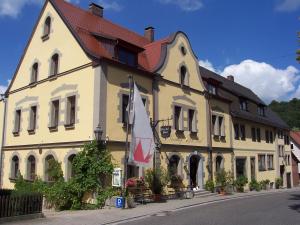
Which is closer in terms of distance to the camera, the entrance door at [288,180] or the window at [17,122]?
the window at [17,122]

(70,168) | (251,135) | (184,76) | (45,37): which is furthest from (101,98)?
(251,135)

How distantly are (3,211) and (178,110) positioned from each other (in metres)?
14.1

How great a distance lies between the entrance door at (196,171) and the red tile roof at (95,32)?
758 centimetres

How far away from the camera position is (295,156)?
156 ft

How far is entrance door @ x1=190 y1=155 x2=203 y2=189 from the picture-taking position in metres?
24.9

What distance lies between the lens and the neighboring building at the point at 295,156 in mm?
45631

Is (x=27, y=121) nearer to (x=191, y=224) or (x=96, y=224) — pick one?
(x=96, y=224)

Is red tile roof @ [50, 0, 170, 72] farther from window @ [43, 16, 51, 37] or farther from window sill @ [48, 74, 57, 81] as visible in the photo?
window sill @ [48, 74, 57, 81]

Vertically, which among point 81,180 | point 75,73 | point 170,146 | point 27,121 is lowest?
point 81,180

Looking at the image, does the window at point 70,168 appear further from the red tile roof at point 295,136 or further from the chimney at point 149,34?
the red tile roof at point 295,136

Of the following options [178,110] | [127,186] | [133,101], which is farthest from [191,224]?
[178,110]

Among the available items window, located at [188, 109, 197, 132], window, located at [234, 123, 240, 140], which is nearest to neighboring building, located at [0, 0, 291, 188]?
window, located at [188, 109, 197, 132]

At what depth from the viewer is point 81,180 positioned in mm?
17406

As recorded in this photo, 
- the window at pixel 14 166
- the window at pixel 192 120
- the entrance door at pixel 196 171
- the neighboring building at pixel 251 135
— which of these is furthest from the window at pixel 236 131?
the window at pixel 14 166
